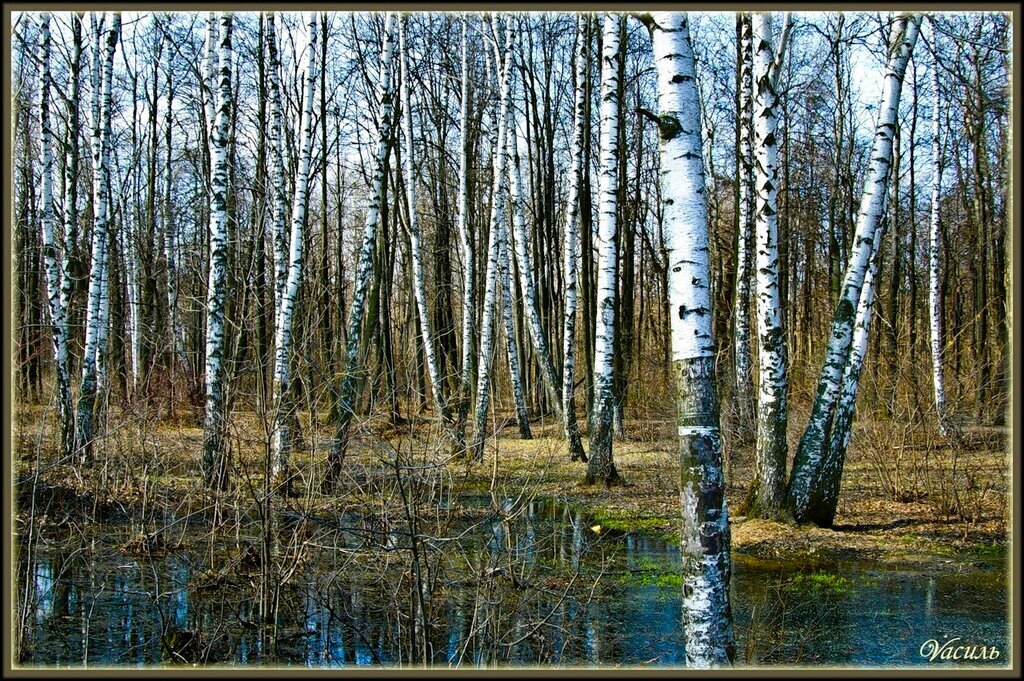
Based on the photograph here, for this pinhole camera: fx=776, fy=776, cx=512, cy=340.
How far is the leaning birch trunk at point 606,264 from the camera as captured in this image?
1048cm

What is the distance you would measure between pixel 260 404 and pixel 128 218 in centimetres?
2265

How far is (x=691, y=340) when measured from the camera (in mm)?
4215

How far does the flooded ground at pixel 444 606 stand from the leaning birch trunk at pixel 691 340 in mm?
861

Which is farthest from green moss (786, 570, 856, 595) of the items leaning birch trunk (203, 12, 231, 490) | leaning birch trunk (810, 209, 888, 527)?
leaning birch trunk (203, 12, 231, 490)

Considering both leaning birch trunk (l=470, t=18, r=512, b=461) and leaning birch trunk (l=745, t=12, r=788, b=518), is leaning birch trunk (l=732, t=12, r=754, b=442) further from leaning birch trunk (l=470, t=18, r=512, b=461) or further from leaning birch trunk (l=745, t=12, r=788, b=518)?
leaning birch trunk (l=470, t=18, r=512, b=461)

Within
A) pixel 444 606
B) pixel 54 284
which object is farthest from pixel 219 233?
pixel 444 606

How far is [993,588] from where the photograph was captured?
6891mm

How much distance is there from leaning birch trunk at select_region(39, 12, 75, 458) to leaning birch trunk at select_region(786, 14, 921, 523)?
8706 millimetres

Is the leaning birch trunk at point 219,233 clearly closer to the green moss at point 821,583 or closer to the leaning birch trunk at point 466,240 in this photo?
the leaning birch trunk at point 466,240

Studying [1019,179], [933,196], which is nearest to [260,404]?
[1019,179]

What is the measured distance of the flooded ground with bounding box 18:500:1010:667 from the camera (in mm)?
4949

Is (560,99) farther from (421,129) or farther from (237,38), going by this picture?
(237,38)

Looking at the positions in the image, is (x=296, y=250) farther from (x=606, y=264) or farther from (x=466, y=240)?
(x=466, y=240)

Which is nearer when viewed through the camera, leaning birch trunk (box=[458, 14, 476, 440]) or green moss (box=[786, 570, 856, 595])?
green moss (box=[786, 570, 856, 595])
